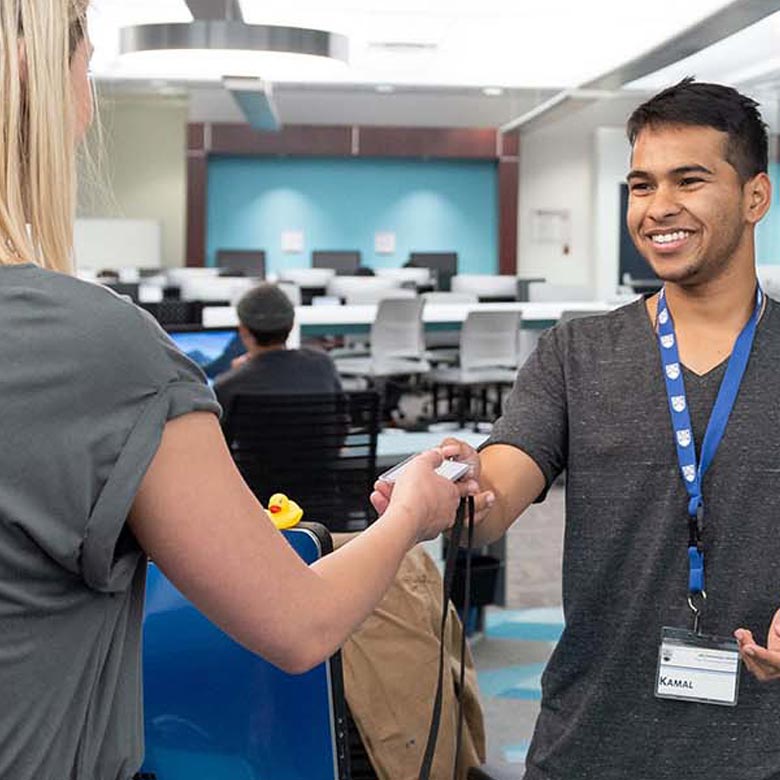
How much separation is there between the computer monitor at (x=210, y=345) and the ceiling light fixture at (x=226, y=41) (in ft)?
8.56

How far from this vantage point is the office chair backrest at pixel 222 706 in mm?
1699

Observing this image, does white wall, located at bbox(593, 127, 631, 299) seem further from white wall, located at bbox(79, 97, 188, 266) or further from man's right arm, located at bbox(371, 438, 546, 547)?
man's right arm, located at bbox(371, 438, 546, 547)

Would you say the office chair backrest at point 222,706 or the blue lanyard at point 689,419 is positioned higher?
the blue lanyard at point 689,419

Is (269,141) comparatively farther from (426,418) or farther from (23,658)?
(23,658)

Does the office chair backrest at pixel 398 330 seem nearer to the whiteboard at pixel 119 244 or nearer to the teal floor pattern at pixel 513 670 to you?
the teal floor pattern at pixel 513 670

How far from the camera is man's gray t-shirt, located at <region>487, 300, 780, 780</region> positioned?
162cm

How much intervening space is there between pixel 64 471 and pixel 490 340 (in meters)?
8.68

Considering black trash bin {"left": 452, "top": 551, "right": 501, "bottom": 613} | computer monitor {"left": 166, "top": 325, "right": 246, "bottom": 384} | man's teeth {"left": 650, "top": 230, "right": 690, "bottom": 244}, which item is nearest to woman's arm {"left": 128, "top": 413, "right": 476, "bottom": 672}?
man's teeth {"left": 650, "top": 230, "right": 690, "bottom": 244}

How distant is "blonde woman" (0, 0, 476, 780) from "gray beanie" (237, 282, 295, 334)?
371 cm

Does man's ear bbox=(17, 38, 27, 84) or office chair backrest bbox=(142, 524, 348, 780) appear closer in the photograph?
man's ear bbox=(17, 38, 27, 84)

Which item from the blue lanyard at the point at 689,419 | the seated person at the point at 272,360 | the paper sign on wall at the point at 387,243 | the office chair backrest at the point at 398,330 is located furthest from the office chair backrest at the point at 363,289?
the blue lanyard at the point at 689,419

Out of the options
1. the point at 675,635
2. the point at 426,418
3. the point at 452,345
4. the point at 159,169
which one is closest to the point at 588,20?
the point at 452,345

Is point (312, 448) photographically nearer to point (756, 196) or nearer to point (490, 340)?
point (756, 196)

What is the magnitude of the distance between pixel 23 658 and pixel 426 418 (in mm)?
10113
